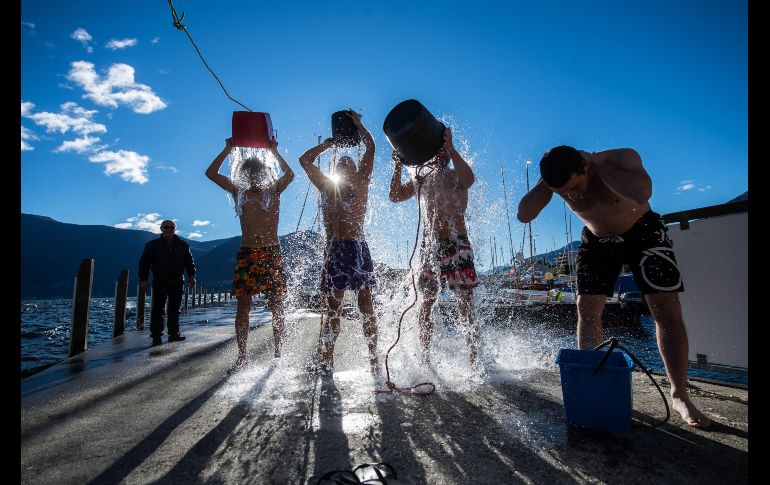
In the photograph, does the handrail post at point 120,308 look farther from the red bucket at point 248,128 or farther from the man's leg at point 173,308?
the red bucket at point 248,128

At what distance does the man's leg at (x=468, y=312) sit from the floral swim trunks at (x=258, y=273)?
1.91 meters

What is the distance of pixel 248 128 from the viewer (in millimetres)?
4094

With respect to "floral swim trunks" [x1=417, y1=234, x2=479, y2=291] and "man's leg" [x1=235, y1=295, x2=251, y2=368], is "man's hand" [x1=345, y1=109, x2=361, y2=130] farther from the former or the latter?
"man's leg" [x1=235, y1=295, x2=251, y2=368]

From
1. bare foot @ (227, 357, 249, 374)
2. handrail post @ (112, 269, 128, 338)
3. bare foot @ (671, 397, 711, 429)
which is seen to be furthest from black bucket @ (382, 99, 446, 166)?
handrail post @ (112, 269, 128, 338)

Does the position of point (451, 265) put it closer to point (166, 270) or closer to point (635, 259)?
point (635, 259)

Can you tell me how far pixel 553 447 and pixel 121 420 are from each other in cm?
240

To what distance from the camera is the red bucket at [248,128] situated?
408 cm

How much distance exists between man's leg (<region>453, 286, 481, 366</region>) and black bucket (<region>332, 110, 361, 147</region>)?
1743mm

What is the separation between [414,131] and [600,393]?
2.16 meters

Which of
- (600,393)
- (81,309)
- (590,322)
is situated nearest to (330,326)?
(590,322)

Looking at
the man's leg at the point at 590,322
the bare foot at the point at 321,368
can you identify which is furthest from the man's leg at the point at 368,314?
the man's leg at the point at 590,322

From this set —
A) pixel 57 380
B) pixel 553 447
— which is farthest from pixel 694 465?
pixel 57 380

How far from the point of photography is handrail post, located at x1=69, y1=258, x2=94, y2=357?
5.84 metres
